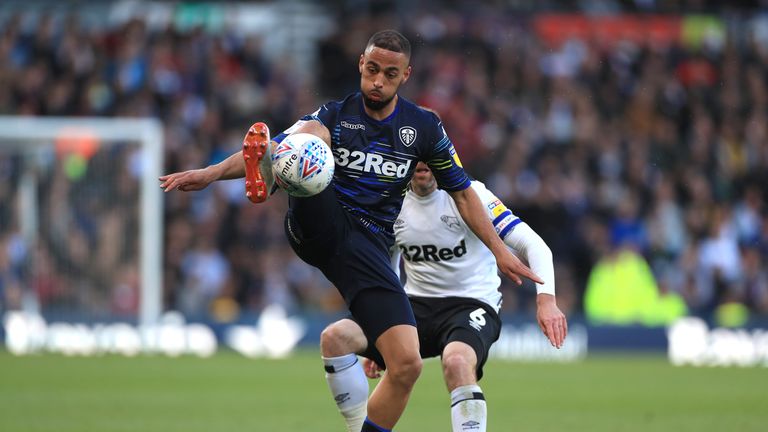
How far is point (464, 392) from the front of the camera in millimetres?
7332

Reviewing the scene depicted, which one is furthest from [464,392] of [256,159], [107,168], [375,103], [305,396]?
[107,168]

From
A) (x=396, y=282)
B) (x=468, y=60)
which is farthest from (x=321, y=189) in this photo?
(x=468, y=60)

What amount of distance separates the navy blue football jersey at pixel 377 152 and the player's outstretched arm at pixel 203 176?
553 mm

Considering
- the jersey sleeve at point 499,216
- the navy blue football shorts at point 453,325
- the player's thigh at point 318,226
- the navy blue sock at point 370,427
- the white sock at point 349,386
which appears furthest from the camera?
the navy blue football shorts at point 453,325

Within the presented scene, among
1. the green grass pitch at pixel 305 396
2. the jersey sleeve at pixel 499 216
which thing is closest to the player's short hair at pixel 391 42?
the jersey sleeve at pixel 499 216

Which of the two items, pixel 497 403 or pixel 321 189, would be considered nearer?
pixel 321 189

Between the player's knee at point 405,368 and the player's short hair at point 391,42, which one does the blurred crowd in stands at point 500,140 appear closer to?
the player's knee at point 405,368

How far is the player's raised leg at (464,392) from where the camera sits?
7.27 metres

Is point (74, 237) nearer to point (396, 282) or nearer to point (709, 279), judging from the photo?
point (709, 279)

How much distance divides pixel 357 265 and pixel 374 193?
15.8 inches

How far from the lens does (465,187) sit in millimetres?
7266

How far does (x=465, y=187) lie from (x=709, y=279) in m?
14.0

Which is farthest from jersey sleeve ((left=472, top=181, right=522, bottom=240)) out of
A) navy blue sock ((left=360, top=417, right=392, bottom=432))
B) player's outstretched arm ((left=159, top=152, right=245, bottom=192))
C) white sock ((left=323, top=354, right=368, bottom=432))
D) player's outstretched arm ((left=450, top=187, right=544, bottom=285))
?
player's outstretched arm ((left=159, top=152, right=245, bottom=192))

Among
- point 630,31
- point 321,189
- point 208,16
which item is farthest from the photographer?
point 630,31
